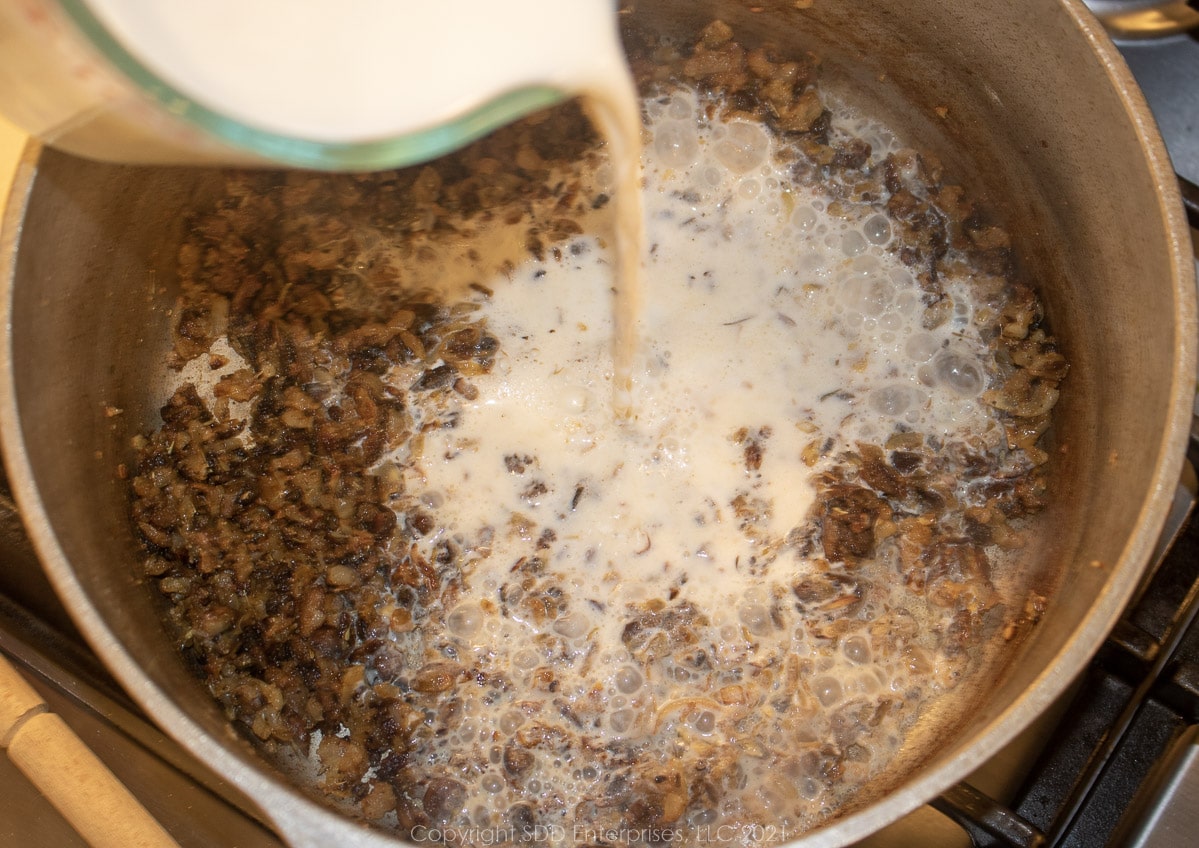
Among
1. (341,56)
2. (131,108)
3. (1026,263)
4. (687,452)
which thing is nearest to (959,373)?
(1026,263)

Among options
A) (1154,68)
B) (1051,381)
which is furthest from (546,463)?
(1154,68)

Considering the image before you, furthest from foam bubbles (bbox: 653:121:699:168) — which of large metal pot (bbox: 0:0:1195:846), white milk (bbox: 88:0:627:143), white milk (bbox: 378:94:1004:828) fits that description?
white milk (bbox: 88:0:627:143)

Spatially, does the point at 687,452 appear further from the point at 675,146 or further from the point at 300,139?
the point at 300,139

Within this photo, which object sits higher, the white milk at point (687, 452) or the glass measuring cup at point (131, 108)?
the glass measuring cup at point (131, 108)

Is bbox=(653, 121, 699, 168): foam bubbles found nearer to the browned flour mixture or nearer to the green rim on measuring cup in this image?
the browned flour mixture

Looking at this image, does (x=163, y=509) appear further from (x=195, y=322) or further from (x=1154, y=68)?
(x=1154, y=68)

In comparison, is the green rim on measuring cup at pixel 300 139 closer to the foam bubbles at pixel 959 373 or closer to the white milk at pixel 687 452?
the white milk at pixel 687 452

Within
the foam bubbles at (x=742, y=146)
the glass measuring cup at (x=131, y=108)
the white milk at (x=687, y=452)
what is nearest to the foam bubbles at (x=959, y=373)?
the white milk at (x=687, y=452)

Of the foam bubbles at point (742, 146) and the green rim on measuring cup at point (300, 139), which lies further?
the foam bubbles at point (742, 146)

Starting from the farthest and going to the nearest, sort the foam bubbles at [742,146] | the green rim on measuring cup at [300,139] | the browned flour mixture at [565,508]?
→ the foam bubbles at [742,146], the browned flour mixture at [565,508], the green rim on measuring cup at [300,139]
